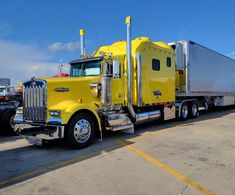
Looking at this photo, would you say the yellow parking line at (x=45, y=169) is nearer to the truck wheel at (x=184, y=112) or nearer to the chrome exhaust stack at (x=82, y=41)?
the chrome exhaust stack at (x=82, y=41)

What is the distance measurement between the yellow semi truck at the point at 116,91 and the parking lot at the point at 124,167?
678 millimetres

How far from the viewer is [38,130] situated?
22.6 feet

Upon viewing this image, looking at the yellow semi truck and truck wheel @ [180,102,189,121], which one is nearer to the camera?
the yellow semi truck

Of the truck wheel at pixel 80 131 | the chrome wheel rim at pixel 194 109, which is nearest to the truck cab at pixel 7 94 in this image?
the truck wheel at pixel 80 131

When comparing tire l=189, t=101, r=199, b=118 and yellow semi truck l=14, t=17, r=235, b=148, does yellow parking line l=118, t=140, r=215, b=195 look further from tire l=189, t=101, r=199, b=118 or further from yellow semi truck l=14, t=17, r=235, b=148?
tire l=189, t=101, r=199, b=118

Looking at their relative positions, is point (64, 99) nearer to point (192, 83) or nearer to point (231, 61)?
point (192, 83)

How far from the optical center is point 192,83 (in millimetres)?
13070

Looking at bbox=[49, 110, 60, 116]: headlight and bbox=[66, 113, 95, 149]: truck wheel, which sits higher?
bbox=[49, 110, 60, 116]: headlight

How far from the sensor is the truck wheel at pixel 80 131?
6.58 meters

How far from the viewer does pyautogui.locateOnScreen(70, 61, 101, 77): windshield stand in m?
8.25

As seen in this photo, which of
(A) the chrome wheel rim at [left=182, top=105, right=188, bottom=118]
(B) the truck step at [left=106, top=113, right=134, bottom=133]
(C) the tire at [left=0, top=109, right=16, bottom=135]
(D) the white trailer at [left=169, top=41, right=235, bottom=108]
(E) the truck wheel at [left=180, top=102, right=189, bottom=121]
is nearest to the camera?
(B) the truck step at [left=106, top=113, right=134, bottom=133]

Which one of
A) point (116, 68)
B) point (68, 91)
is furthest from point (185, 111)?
point (68, 91)

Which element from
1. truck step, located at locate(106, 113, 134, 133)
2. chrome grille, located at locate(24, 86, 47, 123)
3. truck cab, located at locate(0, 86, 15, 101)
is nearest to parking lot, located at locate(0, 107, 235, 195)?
truck step, located at locate(106, 113, 134, 133)

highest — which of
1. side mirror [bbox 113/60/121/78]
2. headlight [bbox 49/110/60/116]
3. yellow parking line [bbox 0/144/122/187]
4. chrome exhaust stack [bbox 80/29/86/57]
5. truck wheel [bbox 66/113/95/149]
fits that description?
chrome exhaust stack [bbox 80/29/86/57]
